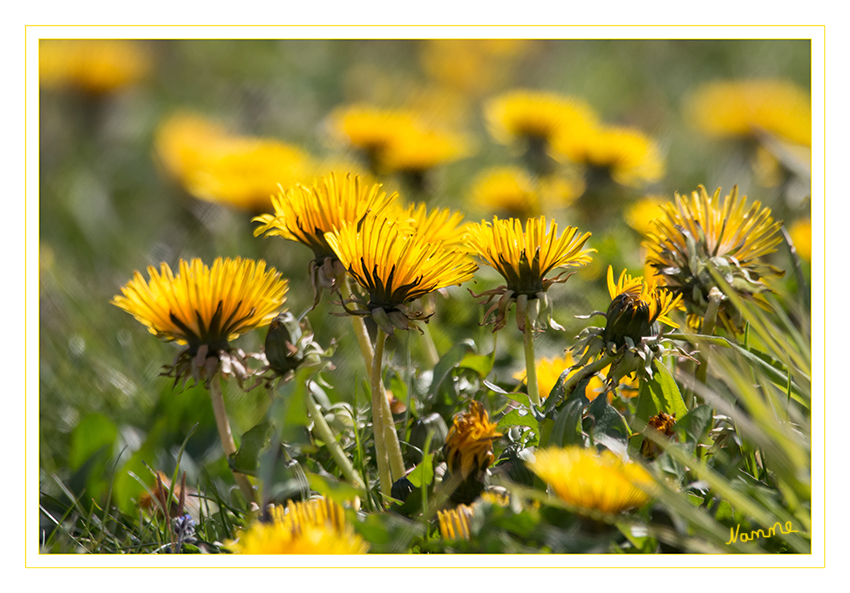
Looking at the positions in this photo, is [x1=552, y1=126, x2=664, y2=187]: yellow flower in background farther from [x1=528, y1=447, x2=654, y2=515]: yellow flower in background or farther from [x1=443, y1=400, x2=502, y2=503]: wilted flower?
[x1=528, y1=447, x2=654, y2=515]: yellow flower in background

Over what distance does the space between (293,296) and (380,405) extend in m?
1.35

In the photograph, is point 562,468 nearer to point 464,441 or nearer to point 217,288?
point 464,441

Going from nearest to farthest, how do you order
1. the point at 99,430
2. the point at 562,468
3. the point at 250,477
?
the point at 562,468
the point at 250,477
the point at 99,430

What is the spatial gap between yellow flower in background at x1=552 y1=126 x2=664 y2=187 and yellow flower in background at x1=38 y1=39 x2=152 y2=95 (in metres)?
2.54

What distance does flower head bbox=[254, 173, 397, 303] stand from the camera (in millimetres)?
1112

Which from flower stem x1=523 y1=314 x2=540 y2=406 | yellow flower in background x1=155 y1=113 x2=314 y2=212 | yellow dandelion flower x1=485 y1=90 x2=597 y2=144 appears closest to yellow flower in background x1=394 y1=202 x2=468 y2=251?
flower stem x1=523 y1=314 x2=540 y2=406

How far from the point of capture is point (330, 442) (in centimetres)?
116

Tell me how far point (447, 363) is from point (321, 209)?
398mm

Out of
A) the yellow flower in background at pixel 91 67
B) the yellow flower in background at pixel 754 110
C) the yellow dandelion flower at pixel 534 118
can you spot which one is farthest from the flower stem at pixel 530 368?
the yellow flower in background at pixel 91 67

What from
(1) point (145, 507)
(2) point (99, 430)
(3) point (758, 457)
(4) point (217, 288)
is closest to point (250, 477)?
(1) point (145, 507)

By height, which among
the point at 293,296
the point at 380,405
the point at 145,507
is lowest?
the point at 145,507

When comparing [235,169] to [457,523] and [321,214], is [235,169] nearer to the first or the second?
[321,214]

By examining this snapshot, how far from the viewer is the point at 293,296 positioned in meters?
2.43

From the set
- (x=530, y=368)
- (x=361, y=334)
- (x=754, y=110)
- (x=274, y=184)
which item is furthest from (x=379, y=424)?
(x=754, y=110)
